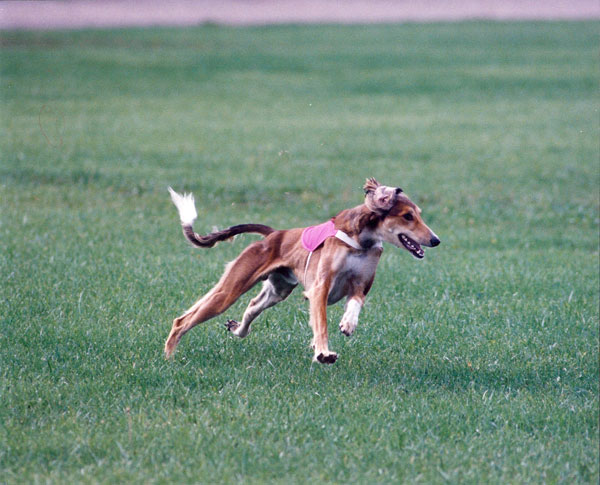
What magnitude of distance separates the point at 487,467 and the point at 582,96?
28.9 metres

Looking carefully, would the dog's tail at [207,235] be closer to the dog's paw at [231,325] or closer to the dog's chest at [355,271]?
the dog's paw at [231,325]

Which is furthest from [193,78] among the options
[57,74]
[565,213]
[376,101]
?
[565,213]

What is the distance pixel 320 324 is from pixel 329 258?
1.80 feet

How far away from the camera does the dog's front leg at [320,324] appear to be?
5.99 meters

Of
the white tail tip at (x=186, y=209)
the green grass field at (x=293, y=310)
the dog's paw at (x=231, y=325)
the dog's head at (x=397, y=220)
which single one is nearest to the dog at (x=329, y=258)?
the dog's head at (x=397, y=220)

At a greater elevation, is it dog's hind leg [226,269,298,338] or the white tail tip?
the white tail tip

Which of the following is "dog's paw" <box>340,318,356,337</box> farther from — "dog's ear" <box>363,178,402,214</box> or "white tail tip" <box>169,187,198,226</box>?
"white tail tip" <box>169,187,198,226</box>

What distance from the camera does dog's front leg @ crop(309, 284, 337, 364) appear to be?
5.99 m

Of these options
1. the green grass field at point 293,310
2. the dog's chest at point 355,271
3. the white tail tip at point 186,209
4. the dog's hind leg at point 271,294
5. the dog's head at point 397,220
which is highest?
the dog's head at point 397,220

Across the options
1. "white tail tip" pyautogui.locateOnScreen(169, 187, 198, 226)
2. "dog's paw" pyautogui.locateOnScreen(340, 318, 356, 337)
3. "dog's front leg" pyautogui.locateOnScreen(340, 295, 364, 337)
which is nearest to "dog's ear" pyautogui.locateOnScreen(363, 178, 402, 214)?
"dog's front leg" pyautogui.locateOnScreen(340, 295, 364, 337)

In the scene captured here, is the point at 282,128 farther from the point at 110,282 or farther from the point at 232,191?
the point at 110,282

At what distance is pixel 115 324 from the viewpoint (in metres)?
7.93

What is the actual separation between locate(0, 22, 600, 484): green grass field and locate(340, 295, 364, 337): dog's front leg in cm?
53

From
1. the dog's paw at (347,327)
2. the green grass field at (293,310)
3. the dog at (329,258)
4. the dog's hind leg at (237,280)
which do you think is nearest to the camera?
the green grass field at (293,310)
